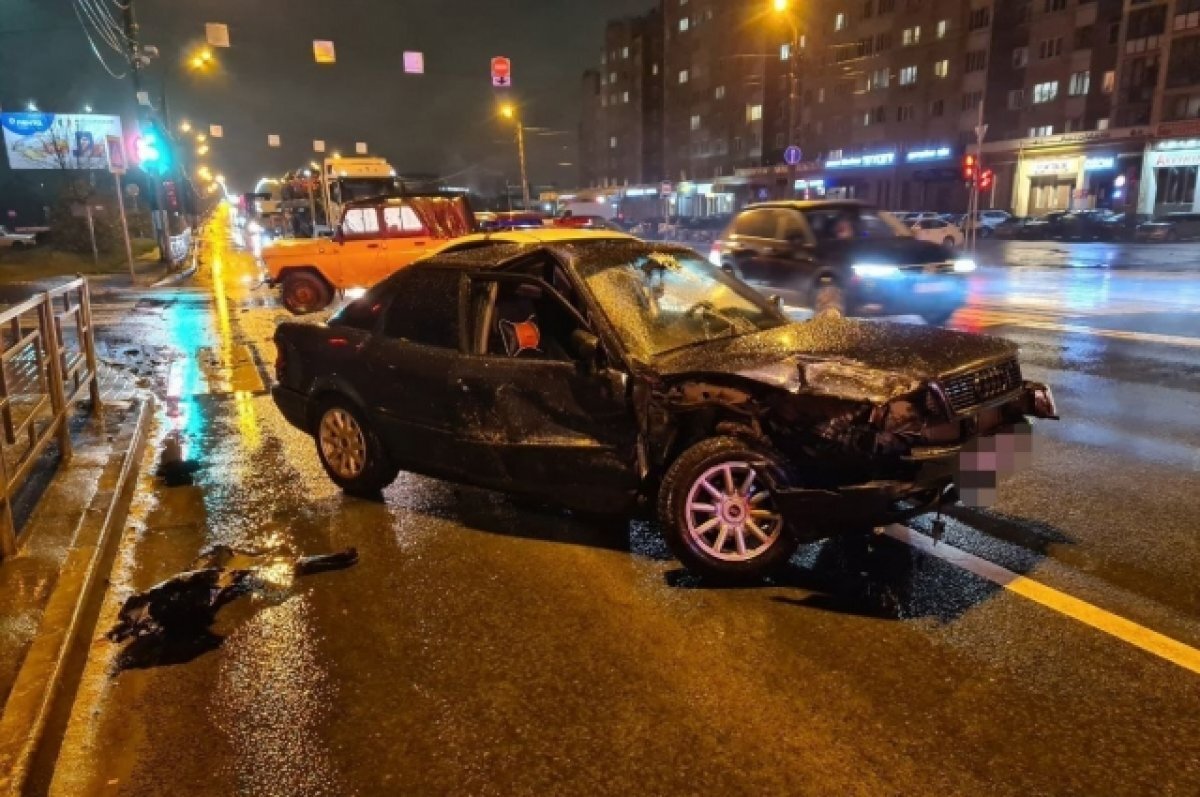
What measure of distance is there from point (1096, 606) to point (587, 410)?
102 inches

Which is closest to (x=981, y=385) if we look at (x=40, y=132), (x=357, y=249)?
(x=357, y=249)

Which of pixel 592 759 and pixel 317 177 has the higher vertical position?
pixel 317 177

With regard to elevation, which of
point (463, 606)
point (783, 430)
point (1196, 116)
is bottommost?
point (463, 606)

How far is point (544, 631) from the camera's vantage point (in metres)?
3.91

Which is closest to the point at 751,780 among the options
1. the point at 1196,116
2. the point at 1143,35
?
the point at 1196,116

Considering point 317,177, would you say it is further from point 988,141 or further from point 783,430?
point 988,141

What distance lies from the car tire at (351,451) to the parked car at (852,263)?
319 inches

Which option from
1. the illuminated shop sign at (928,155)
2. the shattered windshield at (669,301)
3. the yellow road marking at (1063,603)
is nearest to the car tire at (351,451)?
the shattered windshield at (669,301)

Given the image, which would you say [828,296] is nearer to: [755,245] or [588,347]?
[755,245]

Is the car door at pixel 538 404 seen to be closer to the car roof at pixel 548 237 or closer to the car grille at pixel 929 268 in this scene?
the car roof at pixel 548 237

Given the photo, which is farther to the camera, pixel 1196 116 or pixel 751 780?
pixel 1196 116

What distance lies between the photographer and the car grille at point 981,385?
411 cm

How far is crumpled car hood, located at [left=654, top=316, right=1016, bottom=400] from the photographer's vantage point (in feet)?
13.3

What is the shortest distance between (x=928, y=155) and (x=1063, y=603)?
63.1 meters
